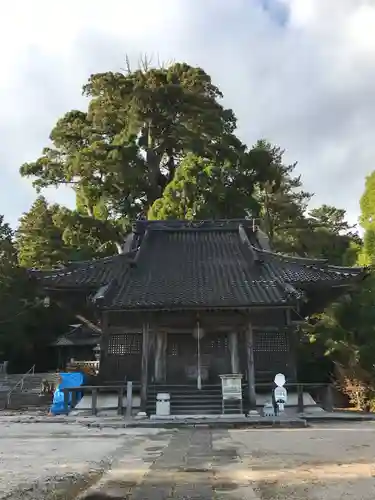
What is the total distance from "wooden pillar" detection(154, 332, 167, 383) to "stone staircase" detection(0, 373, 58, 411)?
30.8 feet


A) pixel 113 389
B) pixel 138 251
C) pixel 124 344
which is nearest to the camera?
pixel 113 389

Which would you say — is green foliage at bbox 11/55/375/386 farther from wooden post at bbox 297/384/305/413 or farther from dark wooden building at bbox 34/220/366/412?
wooden post at bbox 297/384/305/413

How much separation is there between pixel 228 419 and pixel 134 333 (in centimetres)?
469

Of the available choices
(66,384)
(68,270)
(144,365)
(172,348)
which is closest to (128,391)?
(144,365)

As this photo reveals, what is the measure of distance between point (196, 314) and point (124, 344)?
2628 millimetres

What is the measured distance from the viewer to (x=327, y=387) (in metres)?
16.5

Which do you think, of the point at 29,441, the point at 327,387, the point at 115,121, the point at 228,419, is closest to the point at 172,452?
the point at 29,441

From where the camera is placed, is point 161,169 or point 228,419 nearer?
point 228,419

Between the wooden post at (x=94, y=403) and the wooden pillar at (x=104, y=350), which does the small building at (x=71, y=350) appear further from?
the wooden post at (x=94, y=403)

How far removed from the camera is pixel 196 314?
1625 cm

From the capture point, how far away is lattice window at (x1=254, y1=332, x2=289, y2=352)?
16469 millimetres

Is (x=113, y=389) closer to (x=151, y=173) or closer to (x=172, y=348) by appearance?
(x=172, y=348)

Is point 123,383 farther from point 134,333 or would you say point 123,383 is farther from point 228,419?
point 228,419

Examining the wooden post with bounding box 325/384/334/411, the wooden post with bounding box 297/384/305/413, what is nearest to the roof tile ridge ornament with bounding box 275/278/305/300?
the wooden post with bounding box 297/384/305/413
